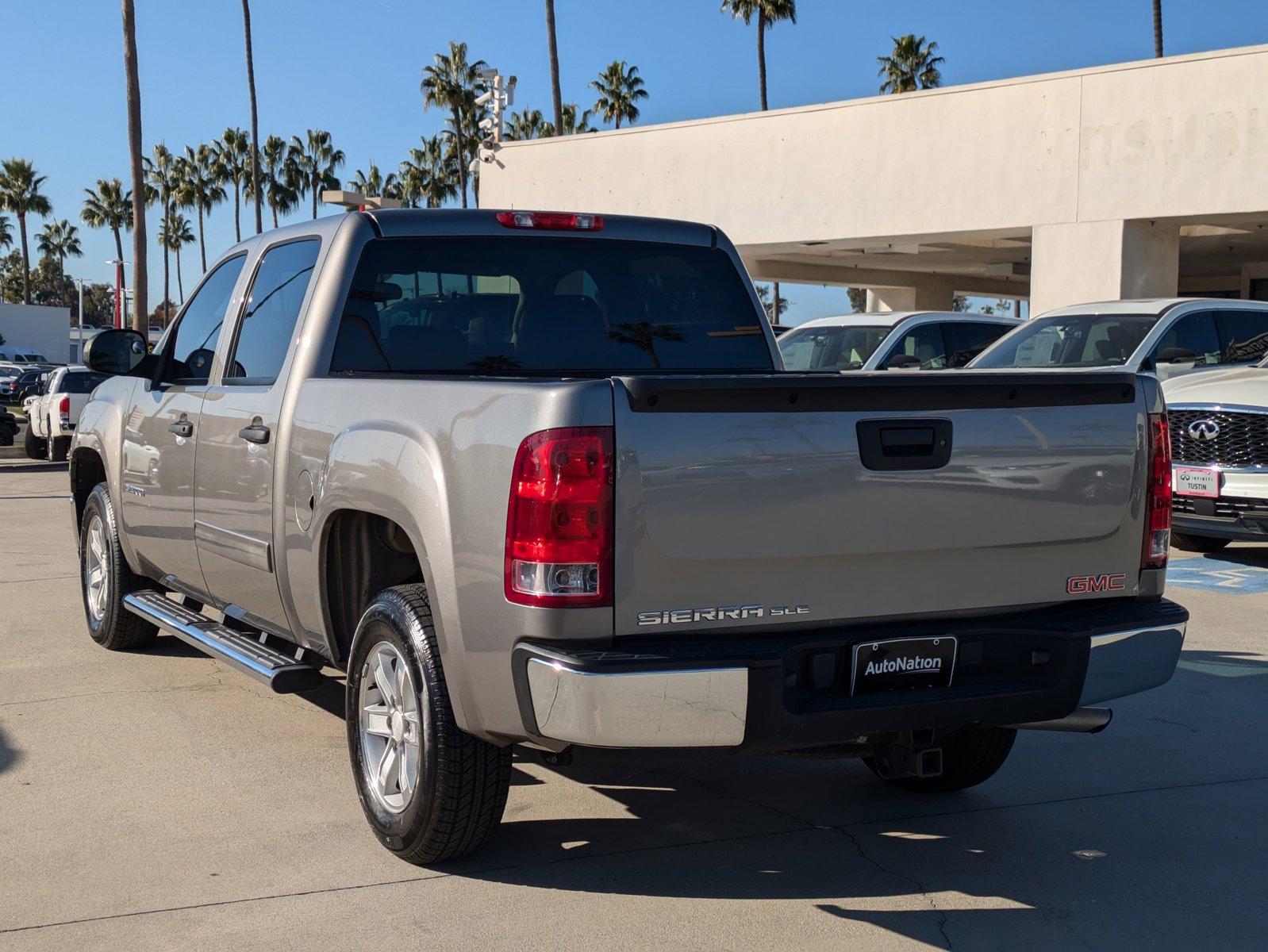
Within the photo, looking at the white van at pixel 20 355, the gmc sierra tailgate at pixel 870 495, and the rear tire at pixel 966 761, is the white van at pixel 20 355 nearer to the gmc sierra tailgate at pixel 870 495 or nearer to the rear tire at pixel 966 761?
the rear tire at pixel 966 761

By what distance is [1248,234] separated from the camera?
24.9m

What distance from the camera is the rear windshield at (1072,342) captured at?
12.5m

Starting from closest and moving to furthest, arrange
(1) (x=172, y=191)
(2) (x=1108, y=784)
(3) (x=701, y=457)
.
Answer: (3) (x=701, y=457)
(2) (x=1108, y=784)
(1) (x=172, y=191)

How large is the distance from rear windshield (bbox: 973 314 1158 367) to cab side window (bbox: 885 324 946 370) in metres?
1.94

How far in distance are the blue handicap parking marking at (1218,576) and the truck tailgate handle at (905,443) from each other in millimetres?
6228

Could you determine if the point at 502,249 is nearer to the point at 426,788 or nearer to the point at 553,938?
the point at 426,788

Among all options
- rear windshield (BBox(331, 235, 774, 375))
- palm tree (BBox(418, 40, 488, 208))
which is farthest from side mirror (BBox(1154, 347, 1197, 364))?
palm tree (BBox(418, 40, 488, 208))

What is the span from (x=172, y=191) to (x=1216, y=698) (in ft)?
249

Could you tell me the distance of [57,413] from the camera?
21.9 m

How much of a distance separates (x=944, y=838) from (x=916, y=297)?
99.4 ft

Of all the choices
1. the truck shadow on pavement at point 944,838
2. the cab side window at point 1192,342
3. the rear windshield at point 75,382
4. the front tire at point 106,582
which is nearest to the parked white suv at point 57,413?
the rear windshield at point 75,382

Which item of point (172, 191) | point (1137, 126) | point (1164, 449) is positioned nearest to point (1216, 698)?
point (1164, 449)

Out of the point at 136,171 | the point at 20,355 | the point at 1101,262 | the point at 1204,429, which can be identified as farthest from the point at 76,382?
the point at 20,355

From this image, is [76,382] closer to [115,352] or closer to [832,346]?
[832,346]
